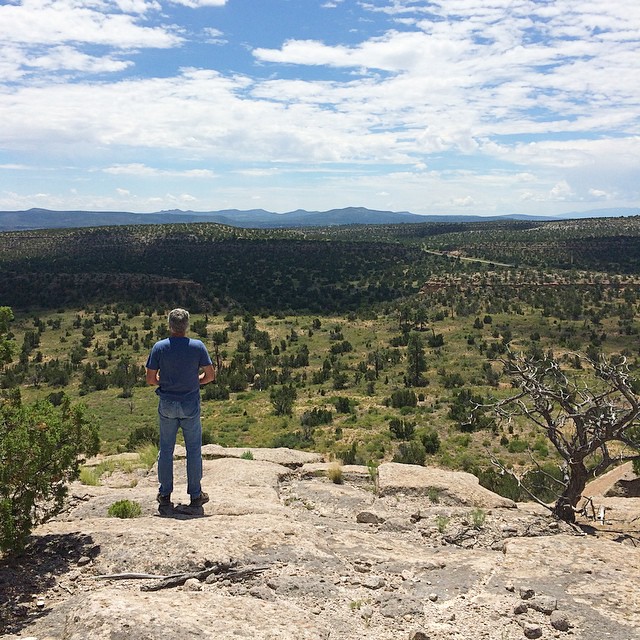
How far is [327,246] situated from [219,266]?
2029cm

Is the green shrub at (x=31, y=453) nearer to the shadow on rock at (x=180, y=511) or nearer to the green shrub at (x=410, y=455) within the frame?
the shadow on rock at (x=180, y=511)

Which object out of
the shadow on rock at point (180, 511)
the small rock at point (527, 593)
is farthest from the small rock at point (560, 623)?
the shadow on rock at point (180, 511)

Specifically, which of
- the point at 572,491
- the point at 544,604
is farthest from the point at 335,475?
the point at 544,604

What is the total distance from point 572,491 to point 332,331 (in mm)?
34711

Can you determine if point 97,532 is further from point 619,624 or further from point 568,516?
point 568,516

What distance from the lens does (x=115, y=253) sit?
79750 mm

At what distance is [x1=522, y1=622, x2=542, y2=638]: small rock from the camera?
4245 mm

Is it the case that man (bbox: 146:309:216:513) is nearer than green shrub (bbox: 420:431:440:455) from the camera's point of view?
Yes

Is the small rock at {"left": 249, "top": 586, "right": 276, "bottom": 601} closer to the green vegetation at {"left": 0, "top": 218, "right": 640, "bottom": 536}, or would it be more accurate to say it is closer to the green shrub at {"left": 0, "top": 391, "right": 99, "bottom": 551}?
the green shrub at {"left": 0, "top": 391, "right": 99, "bottom": 551}

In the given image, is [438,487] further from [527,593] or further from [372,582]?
[527,593]

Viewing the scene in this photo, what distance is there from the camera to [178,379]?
6273 millimetres

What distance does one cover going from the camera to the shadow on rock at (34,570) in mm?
4352

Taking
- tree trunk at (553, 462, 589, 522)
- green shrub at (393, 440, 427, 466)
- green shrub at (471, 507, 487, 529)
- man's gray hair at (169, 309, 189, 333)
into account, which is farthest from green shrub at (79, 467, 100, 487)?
green shrub at (393, 440, 427, 466)

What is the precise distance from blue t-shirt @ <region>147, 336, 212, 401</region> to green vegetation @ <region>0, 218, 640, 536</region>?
2.80ft
